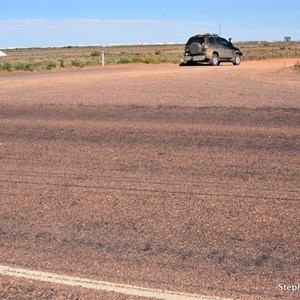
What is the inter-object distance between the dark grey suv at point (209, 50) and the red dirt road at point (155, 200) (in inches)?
916

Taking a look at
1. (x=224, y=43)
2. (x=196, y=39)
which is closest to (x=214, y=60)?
(x=224, y=43)

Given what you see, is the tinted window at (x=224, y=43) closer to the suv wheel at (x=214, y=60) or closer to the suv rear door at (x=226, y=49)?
the suv rear door at (x=226, y=49)

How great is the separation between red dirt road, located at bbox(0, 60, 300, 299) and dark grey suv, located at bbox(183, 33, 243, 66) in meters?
23.3

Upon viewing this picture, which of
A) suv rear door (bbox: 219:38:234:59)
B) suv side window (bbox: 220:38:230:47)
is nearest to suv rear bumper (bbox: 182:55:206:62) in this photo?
suv rear door (bbox: 219:38:234:59)

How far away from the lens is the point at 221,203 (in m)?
6.28

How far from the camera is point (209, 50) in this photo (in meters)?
36.0

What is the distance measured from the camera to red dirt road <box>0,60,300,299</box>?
181 inches

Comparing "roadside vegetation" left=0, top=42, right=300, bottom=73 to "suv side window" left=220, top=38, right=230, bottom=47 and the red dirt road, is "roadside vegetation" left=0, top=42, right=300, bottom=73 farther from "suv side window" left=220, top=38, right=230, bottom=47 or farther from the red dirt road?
the red dirt road

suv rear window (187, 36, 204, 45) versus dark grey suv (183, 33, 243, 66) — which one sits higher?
suv rear window (187, 36, 204, 45)

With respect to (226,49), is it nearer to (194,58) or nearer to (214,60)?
(214,60)

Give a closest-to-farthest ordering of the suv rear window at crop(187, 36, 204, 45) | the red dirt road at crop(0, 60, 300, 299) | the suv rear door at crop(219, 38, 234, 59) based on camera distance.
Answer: the red dirt road at crop(0, 60, 300, 299) < the suv rear window at crop(187, 36, 204, 45) < the suv rear door at crop(219, 38, 234, 59)

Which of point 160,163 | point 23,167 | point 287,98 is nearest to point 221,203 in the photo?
point 160,163

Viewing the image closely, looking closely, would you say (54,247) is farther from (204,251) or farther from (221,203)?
(221,203)

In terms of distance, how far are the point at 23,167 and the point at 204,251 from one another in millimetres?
3976
